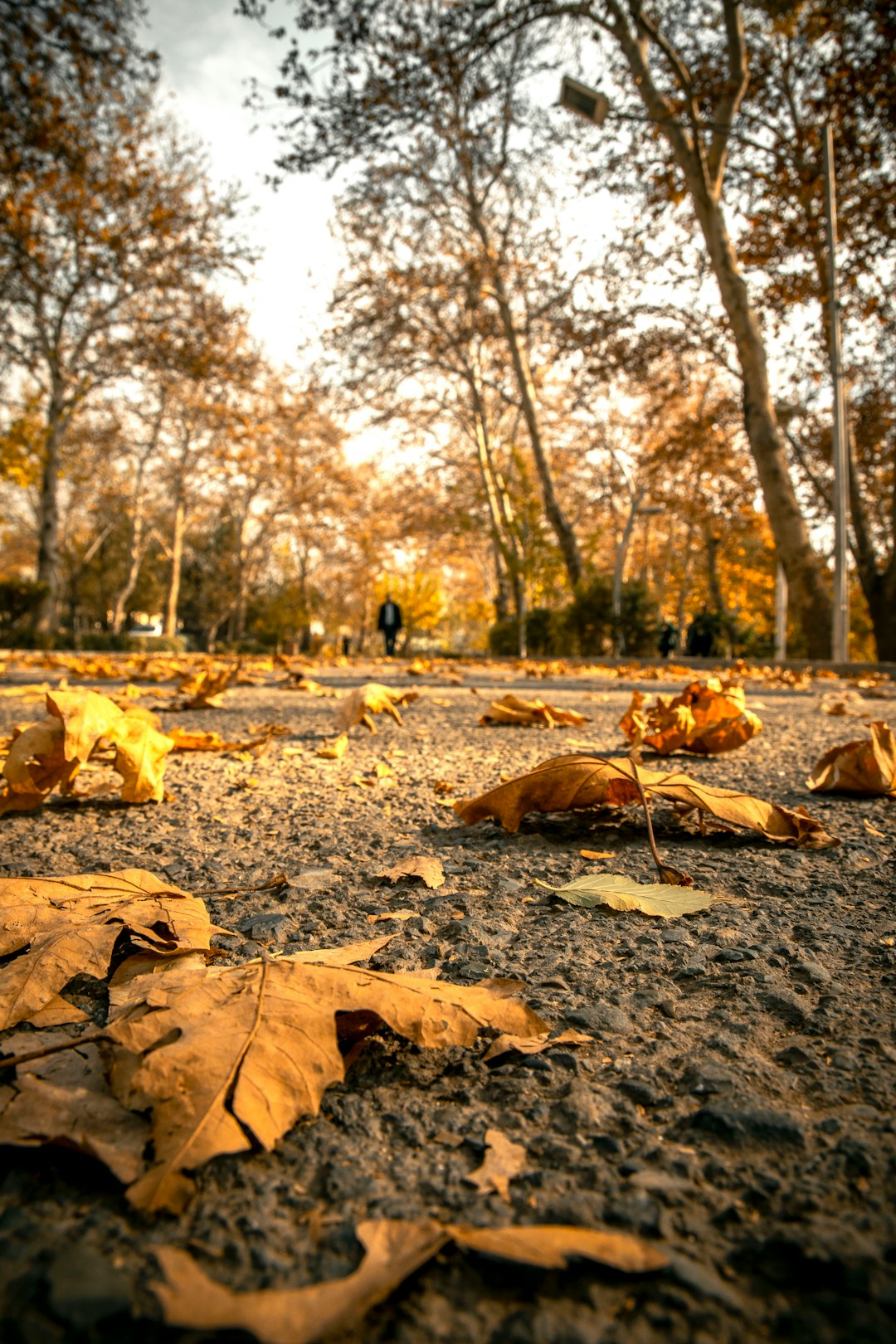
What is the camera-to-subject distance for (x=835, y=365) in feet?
41.2

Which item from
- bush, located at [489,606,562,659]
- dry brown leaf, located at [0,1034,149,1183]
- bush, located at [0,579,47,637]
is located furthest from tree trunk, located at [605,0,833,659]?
bush, located at [0,579,47,637]

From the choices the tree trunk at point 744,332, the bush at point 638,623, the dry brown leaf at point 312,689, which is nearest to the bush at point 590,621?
the bush at point 638,623

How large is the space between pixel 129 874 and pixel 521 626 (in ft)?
51.6

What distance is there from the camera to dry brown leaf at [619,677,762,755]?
2729 millimetres

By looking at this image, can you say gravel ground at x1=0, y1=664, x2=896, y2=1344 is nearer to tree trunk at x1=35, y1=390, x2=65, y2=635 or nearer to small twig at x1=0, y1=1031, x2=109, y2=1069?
small twig at x1=0, y1=1031, x2=109, y2=1069

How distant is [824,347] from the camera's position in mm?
17641

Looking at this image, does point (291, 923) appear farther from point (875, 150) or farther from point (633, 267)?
point (633, 267)

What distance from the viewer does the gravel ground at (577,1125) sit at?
51 cm

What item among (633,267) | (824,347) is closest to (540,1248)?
(633,267)

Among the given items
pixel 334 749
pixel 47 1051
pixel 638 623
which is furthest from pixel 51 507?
pixel 47 1051

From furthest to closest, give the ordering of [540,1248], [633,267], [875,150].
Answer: [633,267] → [875,150] → [540,1248]

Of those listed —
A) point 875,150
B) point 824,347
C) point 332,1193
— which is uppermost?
point 875,150

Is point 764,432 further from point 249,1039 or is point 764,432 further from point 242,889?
point 249,1039

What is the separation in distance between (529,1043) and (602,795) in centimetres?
90
